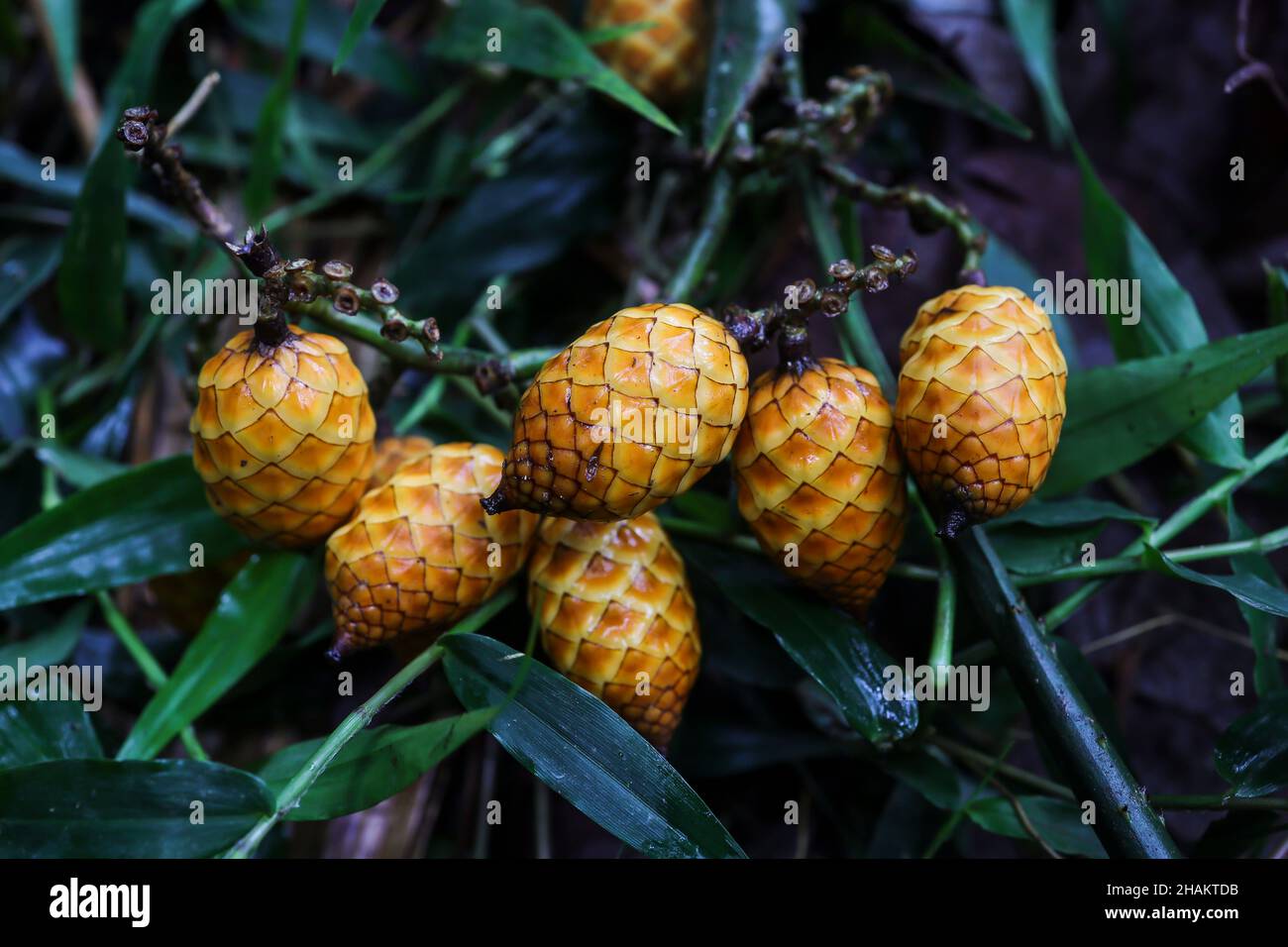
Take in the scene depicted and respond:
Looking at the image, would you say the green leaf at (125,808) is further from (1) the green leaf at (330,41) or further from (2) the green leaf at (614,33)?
(1) the green leaf at (330,41)

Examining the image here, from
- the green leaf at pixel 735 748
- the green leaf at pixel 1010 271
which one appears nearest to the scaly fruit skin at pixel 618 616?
the green leaf at pixel 735 748

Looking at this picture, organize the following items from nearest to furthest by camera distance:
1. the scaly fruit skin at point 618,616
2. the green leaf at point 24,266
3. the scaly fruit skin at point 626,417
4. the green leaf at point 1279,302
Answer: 1. the scaly fruit skin at point 626,417
2. the scaly fruit skin at point 618,616
3. the green leaf at point 1279,302
4. the green leaf at point 24,266

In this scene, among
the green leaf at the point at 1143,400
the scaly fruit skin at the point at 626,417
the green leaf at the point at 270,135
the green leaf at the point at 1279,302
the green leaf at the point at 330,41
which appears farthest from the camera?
the green leaf at the point at 330,41

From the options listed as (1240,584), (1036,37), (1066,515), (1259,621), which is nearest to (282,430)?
(1066,515)

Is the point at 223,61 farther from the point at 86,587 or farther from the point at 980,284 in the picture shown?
the point at 980,284

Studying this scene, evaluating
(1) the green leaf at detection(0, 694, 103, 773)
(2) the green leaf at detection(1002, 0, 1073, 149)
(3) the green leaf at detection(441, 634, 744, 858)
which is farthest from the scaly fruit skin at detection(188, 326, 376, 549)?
(2) the green leaf at detection(1002, 0, 1073, 149)

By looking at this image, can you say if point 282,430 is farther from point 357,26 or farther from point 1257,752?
point 1257,752

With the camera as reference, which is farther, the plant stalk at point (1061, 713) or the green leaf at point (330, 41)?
the green leaf at point (330, 41)
